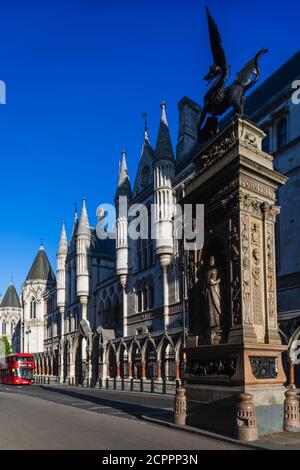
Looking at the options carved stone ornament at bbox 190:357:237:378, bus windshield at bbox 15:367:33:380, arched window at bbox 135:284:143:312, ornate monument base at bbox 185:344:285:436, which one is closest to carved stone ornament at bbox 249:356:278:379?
ornate monument base at bbox 185:344:285:436

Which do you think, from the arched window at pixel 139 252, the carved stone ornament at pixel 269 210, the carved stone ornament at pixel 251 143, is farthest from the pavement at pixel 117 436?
the arched window at pixel 139 252

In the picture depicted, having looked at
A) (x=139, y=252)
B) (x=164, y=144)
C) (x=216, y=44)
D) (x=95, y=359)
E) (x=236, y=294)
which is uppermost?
(x=164, y=144)

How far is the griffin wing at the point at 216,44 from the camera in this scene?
13945 millimetres

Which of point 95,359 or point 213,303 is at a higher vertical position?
point 213,303

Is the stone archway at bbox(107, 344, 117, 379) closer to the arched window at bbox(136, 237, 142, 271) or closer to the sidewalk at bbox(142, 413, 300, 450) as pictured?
the arched window at bbox(136, 237, 142, 271)

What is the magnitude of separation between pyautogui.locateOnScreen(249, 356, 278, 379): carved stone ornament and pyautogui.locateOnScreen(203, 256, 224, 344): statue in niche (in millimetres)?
1338

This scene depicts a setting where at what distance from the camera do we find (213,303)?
41.7ft

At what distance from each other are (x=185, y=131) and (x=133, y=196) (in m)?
8.06

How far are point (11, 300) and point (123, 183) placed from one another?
88.2 m

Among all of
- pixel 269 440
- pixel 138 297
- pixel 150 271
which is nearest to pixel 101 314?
pixel 138 297

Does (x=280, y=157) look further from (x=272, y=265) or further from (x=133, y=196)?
(x=133, y=196)

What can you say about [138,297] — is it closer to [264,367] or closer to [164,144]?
[164,144]

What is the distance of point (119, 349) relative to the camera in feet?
140

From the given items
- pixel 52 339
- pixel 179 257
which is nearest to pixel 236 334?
pixel 179 257
